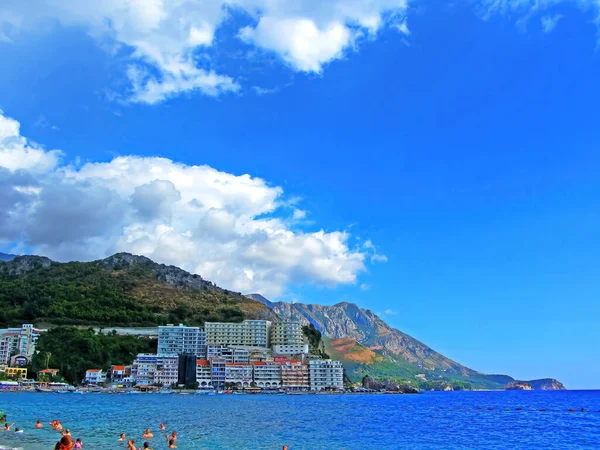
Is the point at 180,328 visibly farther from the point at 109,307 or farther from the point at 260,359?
the point at 109,307

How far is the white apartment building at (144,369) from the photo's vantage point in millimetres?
131625

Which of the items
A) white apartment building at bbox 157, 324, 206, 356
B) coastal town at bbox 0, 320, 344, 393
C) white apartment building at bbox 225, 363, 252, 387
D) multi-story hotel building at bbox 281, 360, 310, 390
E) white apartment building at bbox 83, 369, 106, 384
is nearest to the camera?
white apartment building at bbox 83, 369, 106, 384

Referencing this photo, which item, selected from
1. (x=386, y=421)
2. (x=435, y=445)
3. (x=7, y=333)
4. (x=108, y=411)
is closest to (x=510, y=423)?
(x=386, y=421)

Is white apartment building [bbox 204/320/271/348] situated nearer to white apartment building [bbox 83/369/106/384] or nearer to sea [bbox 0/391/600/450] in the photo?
white apartment building [bbox 83/369/106/384]

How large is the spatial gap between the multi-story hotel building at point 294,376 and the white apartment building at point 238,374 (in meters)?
9.10

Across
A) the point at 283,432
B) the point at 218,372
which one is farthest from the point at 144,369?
the point at 283,432

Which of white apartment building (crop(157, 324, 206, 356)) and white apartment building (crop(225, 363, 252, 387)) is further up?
white apartment building (crop(157, 324, 206, 356))

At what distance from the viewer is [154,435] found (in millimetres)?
42969

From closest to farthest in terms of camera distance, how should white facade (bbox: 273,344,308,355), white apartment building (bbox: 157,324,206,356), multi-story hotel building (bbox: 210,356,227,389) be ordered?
multi-story hotel building (bbox: 210,356,227,389)
white apartment building (bbox: 157,324,206,356)
white facade (bbox: 273,344,308,355)

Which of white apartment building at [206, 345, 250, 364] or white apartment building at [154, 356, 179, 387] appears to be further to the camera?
white apartment building at [206, 345, 250, 364]

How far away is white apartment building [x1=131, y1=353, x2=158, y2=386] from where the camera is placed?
13162cm

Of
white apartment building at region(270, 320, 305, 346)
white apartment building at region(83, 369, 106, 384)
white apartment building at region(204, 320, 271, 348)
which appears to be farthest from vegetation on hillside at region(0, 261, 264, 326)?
white apartment building at region(83, 369, 106, 384)

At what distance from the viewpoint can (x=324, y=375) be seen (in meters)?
149

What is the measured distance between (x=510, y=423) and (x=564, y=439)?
681 inches
